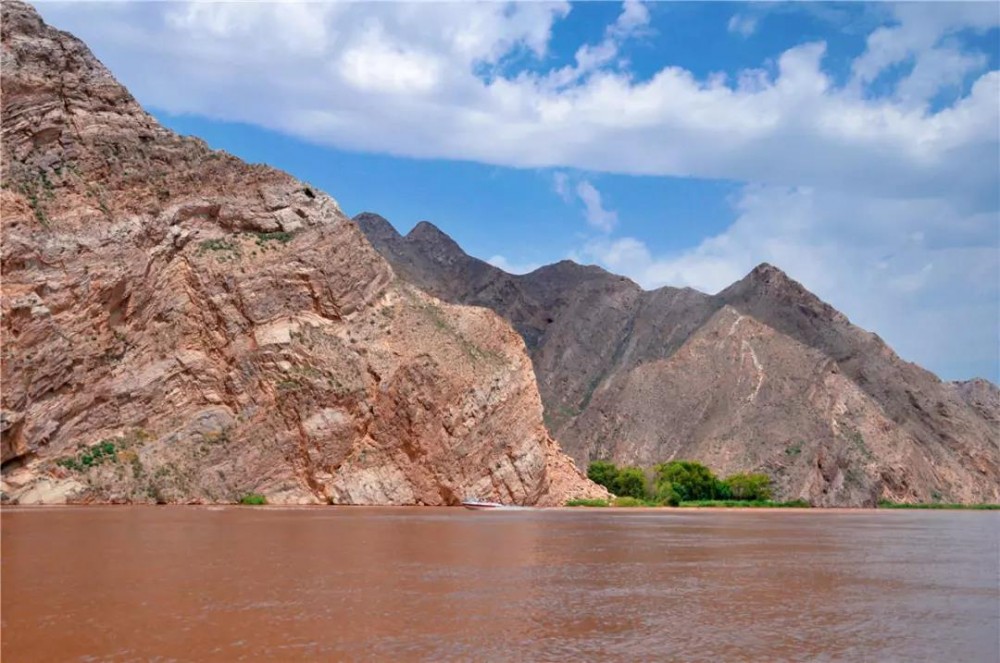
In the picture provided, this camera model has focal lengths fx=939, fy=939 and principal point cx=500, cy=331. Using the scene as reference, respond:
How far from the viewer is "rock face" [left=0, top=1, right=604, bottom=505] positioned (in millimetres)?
56469

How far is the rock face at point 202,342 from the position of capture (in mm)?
56469

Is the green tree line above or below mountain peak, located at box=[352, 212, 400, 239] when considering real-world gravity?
below

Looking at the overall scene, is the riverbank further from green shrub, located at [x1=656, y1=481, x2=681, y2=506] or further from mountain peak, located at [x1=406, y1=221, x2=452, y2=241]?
mountain peak, located at [x1=406, y1=221, x2=452, y2=241]

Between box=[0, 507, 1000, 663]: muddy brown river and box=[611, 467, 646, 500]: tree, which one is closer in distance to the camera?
box=[0, 507, 1000, 663]: muddy brown river

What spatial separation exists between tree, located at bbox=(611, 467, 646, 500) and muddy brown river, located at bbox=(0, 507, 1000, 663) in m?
50.2

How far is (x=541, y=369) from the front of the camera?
427ft

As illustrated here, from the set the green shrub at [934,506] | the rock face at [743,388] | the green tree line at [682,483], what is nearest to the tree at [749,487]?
the green tree line at [682,483]

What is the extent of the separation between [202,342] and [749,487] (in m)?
52.3

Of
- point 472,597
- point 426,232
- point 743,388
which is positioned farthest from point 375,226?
point 472,597

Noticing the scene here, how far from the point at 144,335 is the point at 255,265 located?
9.13 m

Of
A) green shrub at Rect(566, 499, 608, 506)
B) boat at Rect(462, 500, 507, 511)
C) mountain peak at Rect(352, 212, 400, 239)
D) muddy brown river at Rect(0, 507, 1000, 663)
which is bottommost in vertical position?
muddy brown river at Rect(0, 507, 1000, 663)

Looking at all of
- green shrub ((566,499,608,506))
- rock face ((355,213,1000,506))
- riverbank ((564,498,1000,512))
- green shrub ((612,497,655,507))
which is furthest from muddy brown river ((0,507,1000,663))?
rock face ((355,213,1000,506))

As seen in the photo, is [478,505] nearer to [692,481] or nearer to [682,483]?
[682,483]

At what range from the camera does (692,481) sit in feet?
290
